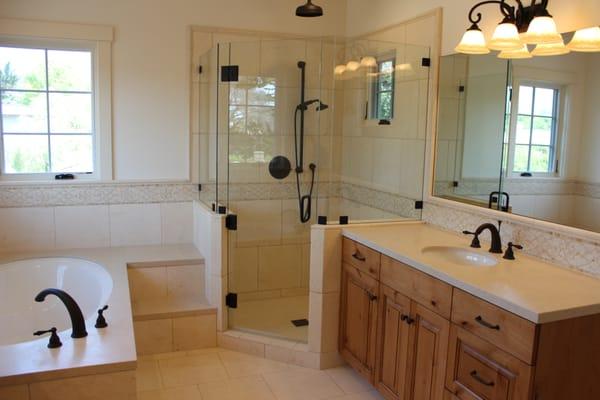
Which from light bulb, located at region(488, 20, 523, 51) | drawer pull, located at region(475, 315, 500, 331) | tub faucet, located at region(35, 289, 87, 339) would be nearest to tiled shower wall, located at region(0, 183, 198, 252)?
tub faucet, located at region(35, 289, 87, 339)

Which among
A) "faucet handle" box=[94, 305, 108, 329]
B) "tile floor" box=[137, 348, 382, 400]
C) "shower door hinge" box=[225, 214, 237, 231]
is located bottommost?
"tile floor" box=[137, 348, 382, 400]

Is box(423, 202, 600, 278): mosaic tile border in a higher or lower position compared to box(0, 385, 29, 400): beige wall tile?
higher

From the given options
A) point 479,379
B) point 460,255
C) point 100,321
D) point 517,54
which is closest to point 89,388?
point 100,321

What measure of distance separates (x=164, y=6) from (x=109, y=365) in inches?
106

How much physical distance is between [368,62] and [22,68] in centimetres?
239

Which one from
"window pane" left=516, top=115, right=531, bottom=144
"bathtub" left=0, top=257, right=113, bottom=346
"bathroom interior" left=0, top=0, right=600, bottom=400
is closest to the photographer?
"bathroom interior" left=0, top=0, right=600, bottom=400

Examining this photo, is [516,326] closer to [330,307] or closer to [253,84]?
[330,307]

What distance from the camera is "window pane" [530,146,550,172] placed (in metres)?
2.24

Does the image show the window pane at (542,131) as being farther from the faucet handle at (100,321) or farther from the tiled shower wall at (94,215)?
the tiled shower wall at (94,215)

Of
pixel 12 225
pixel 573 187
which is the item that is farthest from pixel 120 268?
pixel 573 187

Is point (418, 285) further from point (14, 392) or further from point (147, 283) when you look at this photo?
point (147, 283)

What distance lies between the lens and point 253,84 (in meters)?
3.28

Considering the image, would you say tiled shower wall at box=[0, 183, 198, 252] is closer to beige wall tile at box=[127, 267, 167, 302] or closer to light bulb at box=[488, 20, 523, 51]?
beige wall tile at box=[127, 267, 167, 302]

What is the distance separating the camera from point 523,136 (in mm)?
2361
